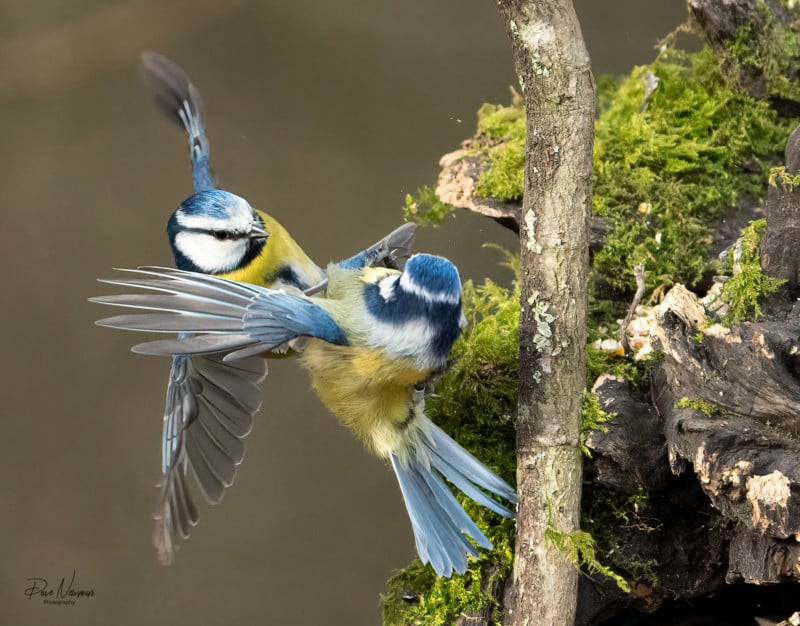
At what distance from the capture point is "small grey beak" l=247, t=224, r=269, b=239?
2.00 metres

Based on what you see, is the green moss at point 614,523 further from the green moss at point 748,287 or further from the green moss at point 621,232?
the green moss at point 748,287

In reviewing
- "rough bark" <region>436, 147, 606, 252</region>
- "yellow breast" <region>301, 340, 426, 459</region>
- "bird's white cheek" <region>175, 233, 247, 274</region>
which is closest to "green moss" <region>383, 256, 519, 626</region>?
"yellow breast" <region>301, 340, 426, 459</region>

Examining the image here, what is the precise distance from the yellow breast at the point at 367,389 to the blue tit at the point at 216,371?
252mm

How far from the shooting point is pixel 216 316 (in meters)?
1.43

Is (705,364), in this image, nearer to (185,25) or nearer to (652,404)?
(652,404)

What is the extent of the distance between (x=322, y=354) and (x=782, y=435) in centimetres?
75

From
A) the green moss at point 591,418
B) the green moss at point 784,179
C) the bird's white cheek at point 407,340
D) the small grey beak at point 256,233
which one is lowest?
the green moss at point 591,418

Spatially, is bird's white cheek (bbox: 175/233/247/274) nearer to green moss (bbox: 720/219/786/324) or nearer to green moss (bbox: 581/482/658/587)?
green moss (bbox: 581/482/658/587)

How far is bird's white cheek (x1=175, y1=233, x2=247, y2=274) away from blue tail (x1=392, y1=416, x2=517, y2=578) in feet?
2.18

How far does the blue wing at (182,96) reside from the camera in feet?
7.46

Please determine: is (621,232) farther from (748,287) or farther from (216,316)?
(216,316)
